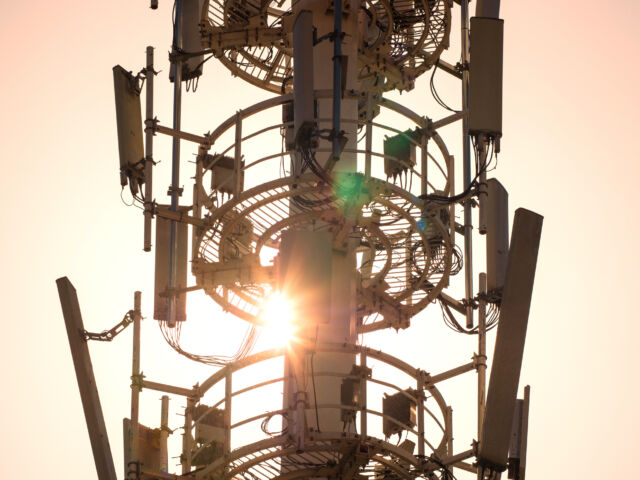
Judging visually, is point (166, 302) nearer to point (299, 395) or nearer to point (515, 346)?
point (299, 395)

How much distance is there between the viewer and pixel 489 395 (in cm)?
3200

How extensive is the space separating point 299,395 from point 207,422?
408 centimetres

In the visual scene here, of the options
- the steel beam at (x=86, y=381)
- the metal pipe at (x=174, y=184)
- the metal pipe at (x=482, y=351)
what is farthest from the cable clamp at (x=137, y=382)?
the metal pipe at (x=482, y=351)

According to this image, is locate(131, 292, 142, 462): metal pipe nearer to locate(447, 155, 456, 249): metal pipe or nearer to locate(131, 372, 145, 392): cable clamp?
locate(131, 372, 145, 392): cable clamp

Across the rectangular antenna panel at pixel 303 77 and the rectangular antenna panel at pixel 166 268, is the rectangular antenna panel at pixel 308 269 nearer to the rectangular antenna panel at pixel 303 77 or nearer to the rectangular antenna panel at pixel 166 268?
the rectangular antenna panel at pixel 303 77

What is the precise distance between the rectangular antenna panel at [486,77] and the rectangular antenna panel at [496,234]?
2.67 meters

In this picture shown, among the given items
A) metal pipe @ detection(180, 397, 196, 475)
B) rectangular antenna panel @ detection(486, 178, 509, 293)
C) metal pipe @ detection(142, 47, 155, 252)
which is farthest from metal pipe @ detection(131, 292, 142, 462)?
rectangular antenna panel @ detection(486, 178, 509, 293)

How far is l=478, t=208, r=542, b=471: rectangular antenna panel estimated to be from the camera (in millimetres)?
31922

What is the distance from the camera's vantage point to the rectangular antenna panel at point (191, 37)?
132 ft

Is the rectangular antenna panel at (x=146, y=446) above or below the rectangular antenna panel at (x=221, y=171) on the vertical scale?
below

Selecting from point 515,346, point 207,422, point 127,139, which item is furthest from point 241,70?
point 515,346

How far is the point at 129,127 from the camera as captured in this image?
125 ft

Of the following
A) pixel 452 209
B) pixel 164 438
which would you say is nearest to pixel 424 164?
pixel 452 209

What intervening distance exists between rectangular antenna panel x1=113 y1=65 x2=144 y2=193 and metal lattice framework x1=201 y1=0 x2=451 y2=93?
9.33 ft
